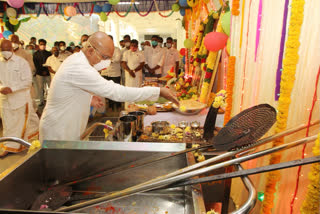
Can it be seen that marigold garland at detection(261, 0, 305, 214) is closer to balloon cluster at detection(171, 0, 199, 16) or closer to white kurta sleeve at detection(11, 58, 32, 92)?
white kurta sleeve at detection(11, 58, 32, 92)

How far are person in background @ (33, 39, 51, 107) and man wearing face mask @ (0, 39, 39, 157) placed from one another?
10.4ft

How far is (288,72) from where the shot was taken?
1.40m

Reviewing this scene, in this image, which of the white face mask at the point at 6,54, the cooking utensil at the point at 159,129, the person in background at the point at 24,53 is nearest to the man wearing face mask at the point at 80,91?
the cooking utensil at the point at 159,129

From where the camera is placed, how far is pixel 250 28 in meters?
1.96

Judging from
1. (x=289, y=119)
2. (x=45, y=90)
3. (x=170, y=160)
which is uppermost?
(x=289, y=119)

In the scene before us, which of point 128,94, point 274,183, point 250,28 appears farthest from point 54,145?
point 250,28

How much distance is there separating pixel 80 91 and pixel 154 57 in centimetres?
514

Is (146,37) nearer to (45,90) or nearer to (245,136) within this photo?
(45,90)

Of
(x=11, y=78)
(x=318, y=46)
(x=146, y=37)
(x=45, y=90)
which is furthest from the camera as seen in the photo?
(x=146, y=37)

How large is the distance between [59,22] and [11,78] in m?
8.36

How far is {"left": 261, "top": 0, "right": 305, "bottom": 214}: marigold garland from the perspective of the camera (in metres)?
1.31

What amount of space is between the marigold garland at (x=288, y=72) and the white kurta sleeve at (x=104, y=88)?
88 centimetres

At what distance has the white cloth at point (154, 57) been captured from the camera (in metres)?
6.71

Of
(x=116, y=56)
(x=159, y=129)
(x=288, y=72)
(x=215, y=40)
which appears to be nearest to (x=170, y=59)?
(x=116, y=56)
